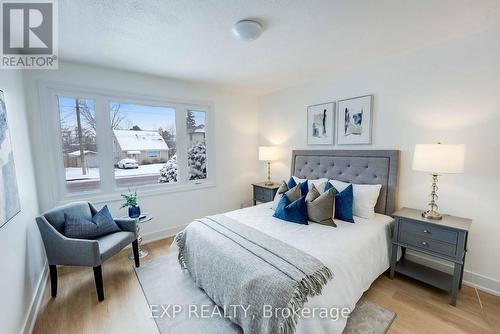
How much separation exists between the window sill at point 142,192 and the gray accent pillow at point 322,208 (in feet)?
6.60

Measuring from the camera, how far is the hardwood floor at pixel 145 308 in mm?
1719

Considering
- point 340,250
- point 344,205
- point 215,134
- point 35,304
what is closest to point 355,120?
point 344,205

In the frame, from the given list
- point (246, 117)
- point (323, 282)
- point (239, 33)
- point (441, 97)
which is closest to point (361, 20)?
point (239, 33)

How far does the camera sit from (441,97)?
7.32 feet

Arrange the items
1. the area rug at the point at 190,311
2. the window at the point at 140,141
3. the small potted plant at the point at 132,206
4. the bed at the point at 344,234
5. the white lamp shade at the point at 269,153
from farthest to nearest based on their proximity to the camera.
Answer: the white lamp shade at the point at 269,153 < the window at the point at 140,141 < the small potted plant at the point at 132,206 < the area rug at the point at 190,311 < the bed at the point at 344,234

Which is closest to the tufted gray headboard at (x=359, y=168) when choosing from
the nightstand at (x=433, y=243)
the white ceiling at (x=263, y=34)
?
the nightstand at (x=433, y=243)

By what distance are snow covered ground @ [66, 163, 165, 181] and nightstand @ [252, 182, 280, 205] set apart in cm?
166

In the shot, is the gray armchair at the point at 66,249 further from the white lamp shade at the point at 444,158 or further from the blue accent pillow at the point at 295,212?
the white lamp shade at the point at 444,158

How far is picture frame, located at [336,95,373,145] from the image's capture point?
2.75 metres

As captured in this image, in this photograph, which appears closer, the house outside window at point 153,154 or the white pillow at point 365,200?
the white pillow at point 365,200

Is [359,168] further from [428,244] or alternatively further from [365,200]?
[428,244]

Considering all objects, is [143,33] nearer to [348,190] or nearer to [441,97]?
[348,190]

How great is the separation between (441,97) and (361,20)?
1230 mm

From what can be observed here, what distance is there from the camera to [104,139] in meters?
2.88
